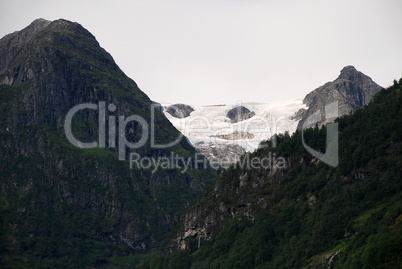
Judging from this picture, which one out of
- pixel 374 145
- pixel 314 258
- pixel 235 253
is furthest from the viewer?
pixel 235 253

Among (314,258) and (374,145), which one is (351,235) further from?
(374,145)

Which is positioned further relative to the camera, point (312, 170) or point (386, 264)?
point (312, 170)

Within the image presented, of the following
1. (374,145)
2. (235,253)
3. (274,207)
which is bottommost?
(235,253)

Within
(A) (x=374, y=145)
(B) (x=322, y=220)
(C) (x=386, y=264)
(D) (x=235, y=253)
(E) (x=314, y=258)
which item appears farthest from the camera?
(D) (x=235, y=253)

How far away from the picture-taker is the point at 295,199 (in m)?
193

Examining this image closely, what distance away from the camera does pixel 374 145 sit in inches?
7052

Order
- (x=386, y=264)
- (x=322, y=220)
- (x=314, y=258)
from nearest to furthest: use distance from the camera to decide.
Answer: (x=386, y=264), (x=314, y=258), (x=322, y=220)

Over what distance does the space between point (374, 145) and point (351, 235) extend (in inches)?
1309

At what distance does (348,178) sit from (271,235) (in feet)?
93.8

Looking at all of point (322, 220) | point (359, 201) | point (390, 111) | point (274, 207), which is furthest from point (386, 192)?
point (274, 207)

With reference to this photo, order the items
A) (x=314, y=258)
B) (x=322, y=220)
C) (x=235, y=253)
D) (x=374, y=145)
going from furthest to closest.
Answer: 1. (x=235, y=253)
2. (x=374, y=145)
3. (x=322, y=220)
4. (x=314, y=258)

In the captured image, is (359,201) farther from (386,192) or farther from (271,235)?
(271,235)

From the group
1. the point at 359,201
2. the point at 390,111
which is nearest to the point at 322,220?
the point at 359,201

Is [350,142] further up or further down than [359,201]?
further up
